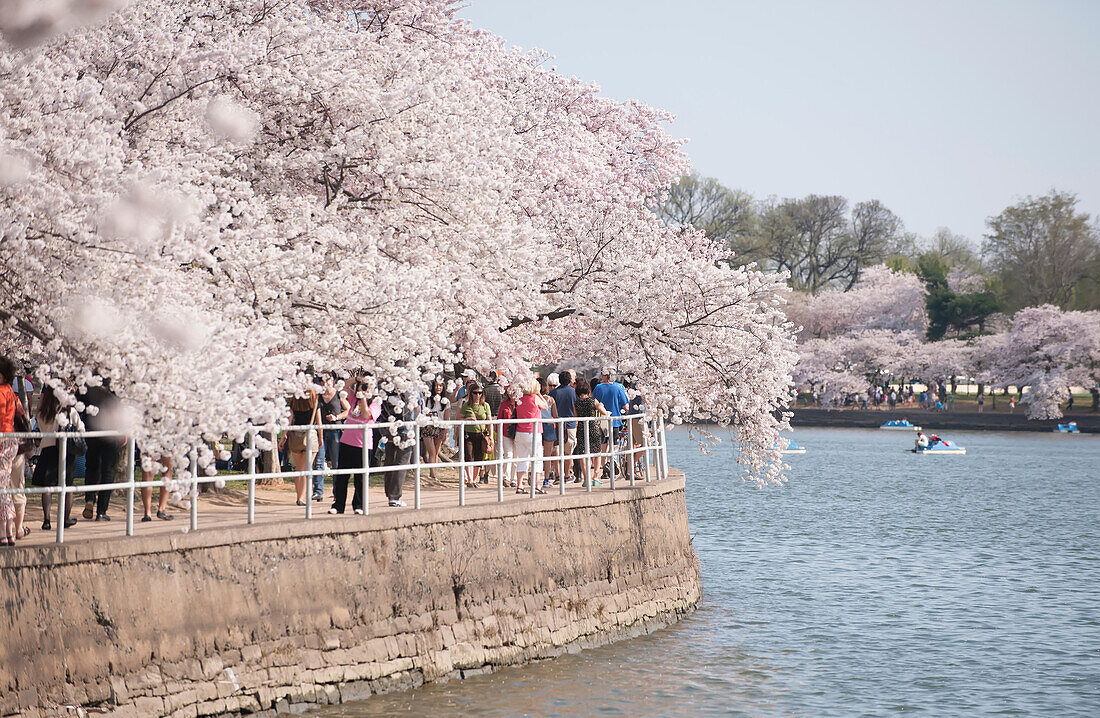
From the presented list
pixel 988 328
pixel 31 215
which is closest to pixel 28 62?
pixel 31 215

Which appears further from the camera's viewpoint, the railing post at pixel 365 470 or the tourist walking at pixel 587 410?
the tourist walking at pixel 587 410

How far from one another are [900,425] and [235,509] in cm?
6512

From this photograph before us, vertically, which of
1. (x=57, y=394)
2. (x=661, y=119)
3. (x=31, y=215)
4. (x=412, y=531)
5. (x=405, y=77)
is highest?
(x=661, y=119)

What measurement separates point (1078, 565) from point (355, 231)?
1751cm

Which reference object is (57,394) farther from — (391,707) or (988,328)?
(988,328)

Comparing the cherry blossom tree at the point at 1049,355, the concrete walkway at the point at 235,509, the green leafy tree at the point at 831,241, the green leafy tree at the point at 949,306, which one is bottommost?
the concrete walkway at the point at 235,509

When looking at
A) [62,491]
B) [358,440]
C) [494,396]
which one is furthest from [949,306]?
[62,491]

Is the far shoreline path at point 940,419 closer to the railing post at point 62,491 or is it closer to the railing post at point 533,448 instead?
the railing post at point 533,448

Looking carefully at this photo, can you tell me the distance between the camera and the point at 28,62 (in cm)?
1091

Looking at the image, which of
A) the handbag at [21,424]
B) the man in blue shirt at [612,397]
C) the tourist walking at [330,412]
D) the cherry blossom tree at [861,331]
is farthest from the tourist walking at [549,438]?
the cherry blossom tree at [861,331]

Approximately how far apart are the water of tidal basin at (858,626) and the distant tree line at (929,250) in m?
37.8

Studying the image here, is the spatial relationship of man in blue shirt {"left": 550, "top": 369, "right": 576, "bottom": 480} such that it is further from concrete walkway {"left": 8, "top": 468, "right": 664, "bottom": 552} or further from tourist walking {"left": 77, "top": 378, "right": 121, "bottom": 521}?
tourist walking {"left": 77, "top": 378, "right": 121, "bottom": 521}

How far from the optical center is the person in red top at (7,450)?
33.0 feet

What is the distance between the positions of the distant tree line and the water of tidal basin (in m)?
37.8
